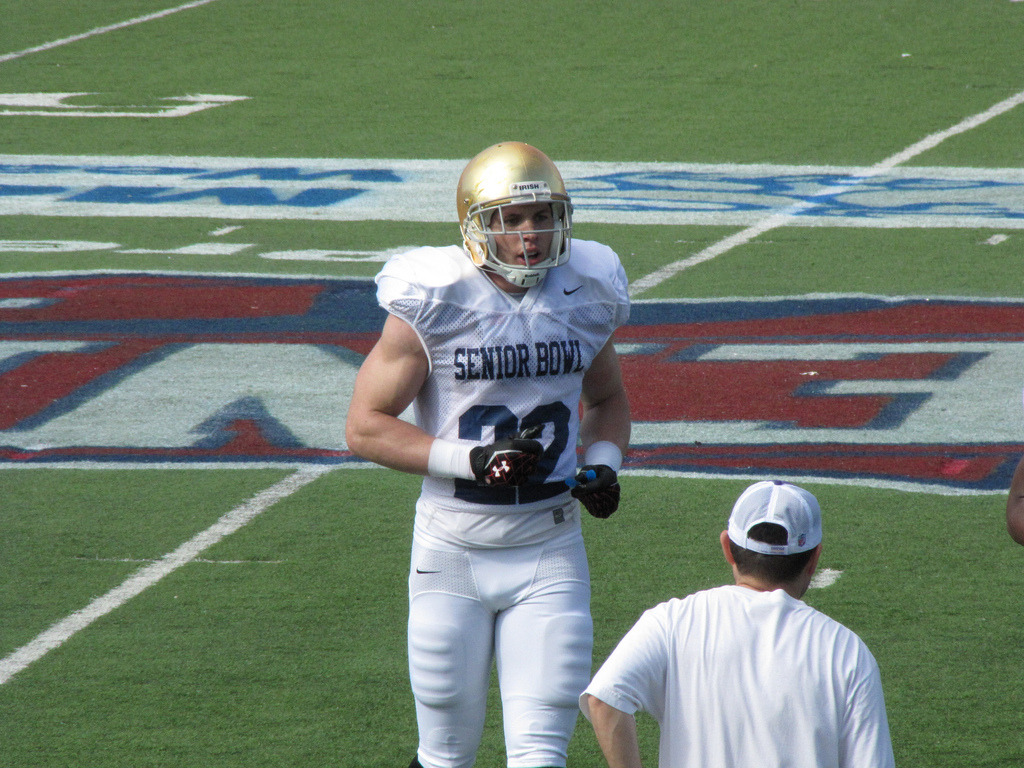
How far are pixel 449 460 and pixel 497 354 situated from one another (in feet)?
0.84

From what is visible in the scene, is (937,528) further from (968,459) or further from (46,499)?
(46,499)

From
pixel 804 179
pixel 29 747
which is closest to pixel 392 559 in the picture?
pixel 29 747

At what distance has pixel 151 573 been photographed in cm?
556

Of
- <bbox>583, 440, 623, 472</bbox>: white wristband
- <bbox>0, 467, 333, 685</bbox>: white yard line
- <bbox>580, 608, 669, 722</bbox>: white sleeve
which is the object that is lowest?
<bbox>0, 467, 333, 685</bbox>: white yard line

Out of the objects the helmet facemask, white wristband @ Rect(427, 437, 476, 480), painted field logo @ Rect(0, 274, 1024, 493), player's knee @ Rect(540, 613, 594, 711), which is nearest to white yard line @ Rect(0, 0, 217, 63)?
painted field logo @ Rect(0, 274, 1024, 493)

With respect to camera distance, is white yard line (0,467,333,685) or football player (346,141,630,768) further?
white yard line (0,467,333,685)

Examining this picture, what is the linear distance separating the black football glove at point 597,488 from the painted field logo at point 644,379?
3346 mm

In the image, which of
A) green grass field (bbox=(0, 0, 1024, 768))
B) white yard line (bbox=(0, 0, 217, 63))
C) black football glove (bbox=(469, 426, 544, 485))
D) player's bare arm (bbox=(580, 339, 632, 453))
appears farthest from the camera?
white yard line (bbox=(0, 0, 217, 63))

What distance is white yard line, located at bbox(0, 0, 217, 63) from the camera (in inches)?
893

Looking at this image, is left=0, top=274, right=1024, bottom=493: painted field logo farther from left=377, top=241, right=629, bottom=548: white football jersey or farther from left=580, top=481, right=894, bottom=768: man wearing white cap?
left=580, top=481, right=894, bottom=768: man wearing white cap

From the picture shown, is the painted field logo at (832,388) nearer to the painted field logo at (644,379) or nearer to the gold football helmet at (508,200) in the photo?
the painted field logo at (644,379)

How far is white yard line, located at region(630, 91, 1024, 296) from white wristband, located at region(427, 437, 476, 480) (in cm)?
681

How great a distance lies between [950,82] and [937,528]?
46.2ft

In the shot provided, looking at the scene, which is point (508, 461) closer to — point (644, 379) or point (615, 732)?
point (615, 732)
